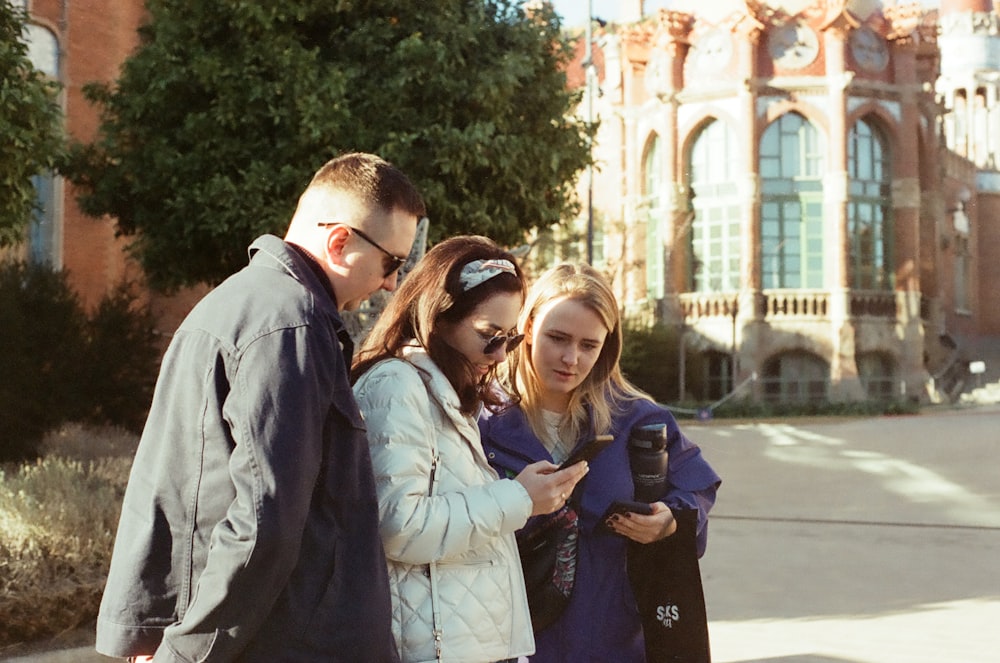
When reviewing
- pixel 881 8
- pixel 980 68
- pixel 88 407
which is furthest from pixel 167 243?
pixel 980 68

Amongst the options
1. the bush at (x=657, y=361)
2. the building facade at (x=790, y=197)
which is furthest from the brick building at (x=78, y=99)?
the building facade at (x=790, y=197)

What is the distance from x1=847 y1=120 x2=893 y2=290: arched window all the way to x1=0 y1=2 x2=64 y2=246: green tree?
27825 mm

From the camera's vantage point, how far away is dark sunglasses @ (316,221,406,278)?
7.70 feet

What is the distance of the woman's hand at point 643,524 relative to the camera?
302 centimetres

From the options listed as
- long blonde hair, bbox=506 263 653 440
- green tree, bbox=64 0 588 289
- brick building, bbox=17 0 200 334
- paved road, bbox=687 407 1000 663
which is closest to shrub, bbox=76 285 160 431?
green tree, bbox=64 0 588 289

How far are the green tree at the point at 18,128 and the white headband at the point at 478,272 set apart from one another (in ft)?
22.0

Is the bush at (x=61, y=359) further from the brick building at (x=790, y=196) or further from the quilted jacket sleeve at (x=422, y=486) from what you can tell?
the brick building at (x=790, y=196)

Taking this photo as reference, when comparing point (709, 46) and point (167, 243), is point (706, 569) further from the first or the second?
point (709, 46)

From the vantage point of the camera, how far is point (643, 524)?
119 inches

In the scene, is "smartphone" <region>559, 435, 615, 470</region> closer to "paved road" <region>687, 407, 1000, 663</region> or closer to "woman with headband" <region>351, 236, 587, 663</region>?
"woman with headband" <region>351, 236, 587, 663</region>

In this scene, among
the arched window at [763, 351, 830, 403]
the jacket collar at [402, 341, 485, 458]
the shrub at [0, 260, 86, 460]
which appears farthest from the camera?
the arched window at [763, 351, 830, 403]

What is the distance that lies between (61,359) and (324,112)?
183 inches

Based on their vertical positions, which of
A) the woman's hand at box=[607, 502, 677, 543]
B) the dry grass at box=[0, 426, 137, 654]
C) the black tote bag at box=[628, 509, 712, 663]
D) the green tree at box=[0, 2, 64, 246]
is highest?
the green tree at box=[0, 2, 64, 246]

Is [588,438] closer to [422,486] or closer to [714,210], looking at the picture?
[422,486]
